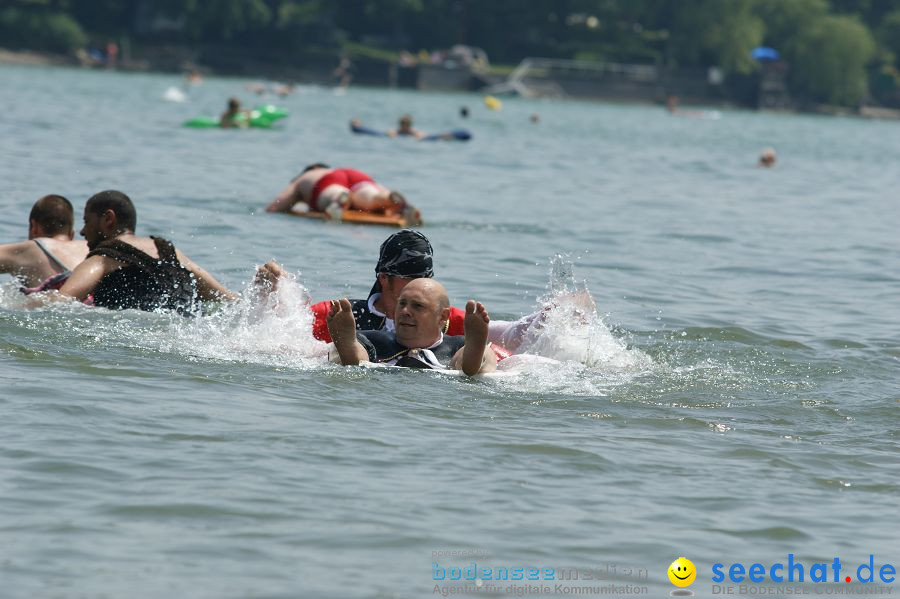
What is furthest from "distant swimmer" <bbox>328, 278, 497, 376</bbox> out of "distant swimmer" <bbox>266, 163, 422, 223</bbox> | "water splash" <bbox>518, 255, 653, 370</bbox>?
"distant swimmer" <bbox>266, 163, 422, 223</bbox>

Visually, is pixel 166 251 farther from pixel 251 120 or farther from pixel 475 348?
pixel 251 120

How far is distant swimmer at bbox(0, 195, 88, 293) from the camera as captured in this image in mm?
11453

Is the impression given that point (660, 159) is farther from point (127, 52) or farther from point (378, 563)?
point (127, 52)

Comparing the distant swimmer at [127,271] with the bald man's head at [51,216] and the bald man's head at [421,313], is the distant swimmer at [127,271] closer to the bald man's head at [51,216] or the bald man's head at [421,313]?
the bald man's head at [51,216]

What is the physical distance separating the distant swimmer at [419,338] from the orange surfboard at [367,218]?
9.67m

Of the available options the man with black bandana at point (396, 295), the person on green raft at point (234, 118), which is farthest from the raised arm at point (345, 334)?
the person on green raft at point (234, 118)

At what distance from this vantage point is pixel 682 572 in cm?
623

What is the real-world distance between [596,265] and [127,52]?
90.6 metres

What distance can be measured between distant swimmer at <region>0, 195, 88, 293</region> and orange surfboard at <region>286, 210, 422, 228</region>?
7.51 metres

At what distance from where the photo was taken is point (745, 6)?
112m

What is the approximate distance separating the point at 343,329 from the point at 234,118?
3100cm

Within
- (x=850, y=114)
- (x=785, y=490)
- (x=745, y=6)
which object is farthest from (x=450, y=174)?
(x=850, y=114)

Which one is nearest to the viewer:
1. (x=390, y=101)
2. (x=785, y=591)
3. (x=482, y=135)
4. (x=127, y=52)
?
(x=785, y=591)

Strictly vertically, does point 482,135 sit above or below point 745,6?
below
